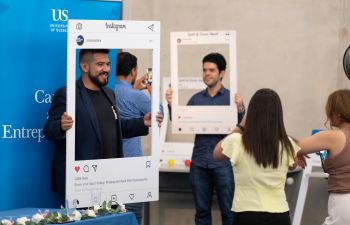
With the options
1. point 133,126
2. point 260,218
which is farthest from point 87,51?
point 260,218

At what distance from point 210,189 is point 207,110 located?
0.61m

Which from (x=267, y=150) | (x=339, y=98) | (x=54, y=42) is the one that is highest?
(x=54, y=42)

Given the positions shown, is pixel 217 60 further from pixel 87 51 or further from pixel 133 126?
pixel 87 51

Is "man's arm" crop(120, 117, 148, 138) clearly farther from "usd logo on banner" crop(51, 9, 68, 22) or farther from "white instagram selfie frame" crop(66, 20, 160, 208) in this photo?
"usd logo on banner" crop(51, 9, 68, 22)

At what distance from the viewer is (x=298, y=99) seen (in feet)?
21.5

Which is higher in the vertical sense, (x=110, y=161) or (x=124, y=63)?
(x=124, y=63)

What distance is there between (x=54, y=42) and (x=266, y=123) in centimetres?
124

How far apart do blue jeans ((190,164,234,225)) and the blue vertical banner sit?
1.62 meters

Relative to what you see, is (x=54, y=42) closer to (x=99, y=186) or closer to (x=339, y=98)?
(x=99, y=186)

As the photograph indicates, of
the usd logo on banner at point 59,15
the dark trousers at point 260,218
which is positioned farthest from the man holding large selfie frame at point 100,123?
the dark trousers at point 260,218

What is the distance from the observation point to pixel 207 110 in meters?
5.21

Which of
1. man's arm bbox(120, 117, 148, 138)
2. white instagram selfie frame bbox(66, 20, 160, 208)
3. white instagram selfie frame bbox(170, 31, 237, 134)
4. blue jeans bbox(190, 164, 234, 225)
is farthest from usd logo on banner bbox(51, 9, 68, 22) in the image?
blue jeans bbox(190, 164, 234, 225)

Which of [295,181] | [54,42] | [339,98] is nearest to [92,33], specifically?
[54,42]

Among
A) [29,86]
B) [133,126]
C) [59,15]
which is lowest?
[133,126]
